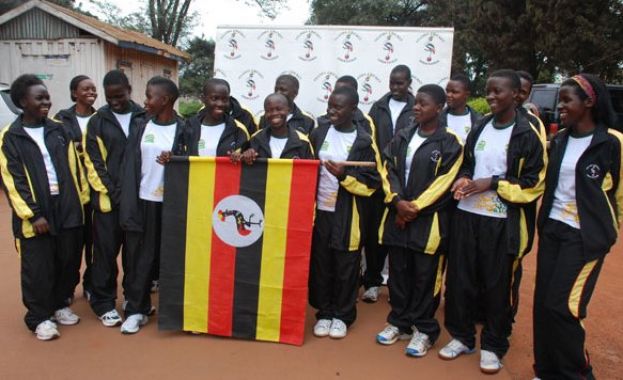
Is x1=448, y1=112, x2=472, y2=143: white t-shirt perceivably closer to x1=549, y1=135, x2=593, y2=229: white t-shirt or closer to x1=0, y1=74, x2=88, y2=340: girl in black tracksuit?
x1=549, y1=135, x2=593, y2=229: white t-shirt

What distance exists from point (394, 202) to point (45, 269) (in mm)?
2547

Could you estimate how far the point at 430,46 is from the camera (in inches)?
230

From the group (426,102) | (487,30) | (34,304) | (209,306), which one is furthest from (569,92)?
(487,30)

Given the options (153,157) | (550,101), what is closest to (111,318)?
(153,157)

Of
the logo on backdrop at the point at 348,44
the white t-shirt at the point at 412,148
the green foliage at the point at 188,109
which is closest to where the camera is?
the white t-shirt at the point at 412,148

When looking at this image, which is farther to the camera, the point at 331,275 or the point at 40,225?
the point at 331,275

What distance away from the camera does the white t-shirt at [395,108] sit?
15.6 feet

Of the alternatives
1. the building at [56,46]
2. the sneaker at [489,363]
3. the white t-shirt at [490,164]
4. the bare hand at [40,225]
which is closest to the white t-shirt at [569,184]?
the white t-shirt at [490,164]

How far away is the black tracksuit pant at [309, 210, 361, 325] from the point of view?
380 cm

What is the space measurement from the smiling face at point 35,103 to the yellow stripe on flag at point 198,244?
115 cm

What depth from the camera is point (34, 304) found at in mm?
3691

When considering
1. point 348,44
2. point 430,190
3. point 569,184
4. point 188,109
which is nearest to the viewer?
point 569,184

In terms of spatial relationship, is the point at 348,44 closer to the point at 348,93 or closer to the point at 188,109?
the point at 348,93

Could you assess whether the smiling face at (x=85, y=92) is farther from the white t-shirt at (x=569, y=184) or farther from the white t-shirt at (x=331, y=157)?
the white t-shirt at (x=569, y=184)
